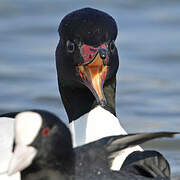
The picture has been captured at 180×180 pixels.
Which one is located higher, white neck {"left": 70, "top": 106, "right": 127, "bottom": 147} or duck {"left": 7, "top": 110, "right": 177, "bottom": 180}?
duck {"left": 7, "top": 110, "right": 177, "bottom": 180}

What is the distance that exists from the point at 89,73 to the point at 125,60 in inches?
212

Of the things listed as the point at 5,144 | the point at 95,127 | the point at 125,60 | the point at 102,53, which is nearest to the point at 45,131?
Answer: the point at 5,144

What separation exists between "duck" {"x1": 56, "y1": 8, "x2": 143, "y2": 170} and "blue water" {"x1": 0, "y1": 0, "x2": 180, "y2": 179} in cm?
161

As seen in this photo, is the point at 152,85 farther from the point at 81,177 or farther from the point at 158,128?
the point at 81,177

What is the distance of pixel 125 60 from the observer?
44.9ft

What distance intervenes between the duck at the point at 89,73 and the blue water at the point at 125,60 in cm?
161

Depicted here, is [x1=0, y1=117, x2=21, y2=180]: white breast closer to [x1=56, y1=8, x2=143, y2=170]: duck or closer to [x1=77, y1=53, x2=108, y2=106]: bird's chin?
[x1=56, y1=8, x2=143, y2=170]: duck

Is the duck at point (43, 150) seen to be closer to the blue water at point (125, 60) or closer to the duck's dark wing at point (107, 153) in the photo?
the duck's dark wing at point (107, 153)

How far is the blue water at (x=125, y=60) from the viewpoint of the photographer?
1203 centimetres

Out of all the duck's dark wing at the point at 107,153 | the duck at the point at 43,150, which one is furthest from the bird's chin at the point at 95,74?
the duck at the point at 43,150

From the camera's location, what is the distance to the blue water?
1203 cm

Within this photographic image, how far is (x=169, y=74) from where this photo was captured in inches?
524

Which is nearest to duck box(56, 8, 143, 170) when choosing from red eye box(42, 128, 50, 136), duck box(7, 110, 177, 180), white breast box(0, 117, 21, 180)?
white breast box(0, 117, 21, 180)

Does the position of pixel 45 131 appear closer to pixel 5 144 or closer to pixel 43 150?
pixel 43 150
